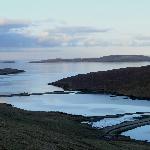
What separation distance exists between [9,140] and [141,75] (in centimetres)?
12519

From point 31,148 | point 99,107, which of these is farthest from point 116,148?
point 99,107

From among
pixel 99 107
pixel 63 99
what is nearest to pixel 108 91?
pixel 63 99

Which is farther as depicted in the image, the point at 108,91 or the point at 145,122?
the point at 108,91

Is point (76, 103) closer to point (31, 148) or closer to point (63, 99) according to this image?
point (63, 99)

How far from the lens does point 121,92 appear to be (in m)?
136

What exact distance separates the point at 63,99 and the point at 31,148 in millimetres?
81868

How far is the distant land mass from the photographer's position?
437ft

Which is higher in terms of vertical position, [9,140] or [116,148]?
[9,140]

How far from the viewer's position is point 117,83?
15075cm

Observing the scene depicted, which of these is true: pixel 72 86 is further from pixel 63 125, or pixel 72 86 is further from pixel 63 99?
pixel 63 125

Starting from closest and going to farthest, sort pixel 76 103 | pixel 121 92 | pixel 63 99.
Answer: pixel 76 103
pixel 63 99
pixel 121 92

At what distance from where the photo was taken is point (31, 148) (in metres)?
30.6

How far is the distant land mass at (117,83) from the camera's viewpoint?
133250 mm

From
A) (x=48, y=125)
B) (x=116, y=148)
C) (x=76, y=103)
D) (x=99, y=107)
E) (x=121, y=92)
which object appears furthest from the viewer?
(x=121, y=92)
